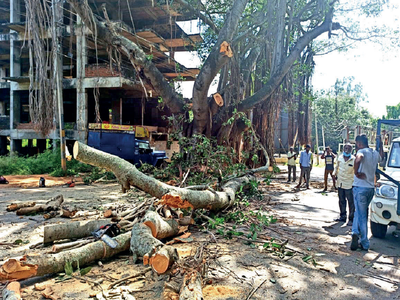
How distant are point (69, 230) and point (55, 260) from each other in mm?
1076

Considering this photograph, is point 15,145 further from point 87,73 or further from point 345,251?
point 345,251

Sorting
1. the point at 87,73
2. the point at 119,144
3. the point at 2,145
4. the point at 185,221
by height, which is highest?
the point at 87,73

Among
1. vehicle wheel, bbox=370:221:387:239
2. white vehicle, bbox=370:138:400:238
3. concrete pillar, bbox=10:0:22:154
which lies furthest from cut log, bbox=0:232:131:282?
concrete pillar, bbox=10:0:22:154

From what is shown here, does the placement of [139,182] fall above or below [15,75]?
below

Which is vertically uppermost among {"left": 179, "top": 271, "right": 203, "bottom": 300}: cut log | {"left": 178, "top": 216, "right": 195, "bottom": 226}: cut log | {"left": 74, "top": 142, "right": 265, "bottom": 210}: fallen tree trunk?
{"left": 74, "top": 142, "right": 265, "bottom": 210}: fallen tree trunk

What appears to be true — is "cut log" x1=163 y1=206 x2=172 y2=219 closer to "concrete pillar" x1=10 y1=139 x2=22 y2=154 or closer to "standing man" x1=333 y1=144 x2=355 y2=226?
"standing man" x1=333 y1=144 x2=355 y2=226

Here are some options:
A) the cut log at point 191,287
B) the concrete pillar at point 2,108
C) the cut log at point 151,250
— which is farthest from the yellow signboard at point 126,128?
the concrete pillar at point 2,108

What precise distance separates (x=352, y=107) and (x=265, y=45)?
115ft

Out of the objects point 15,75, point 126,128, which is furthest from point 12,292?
point 15,75

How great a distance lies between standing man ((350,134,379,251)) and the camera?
4.46 m

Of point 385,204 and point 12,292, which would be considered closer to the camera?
point 12,292

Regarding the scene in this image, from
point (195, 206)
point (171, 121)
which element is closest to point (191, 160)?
point (171, 121)

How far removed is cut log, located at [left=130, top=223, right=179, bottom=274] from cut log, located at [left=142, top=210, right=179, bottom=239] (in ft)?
0.42

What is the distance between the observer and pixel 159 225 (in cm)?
402
